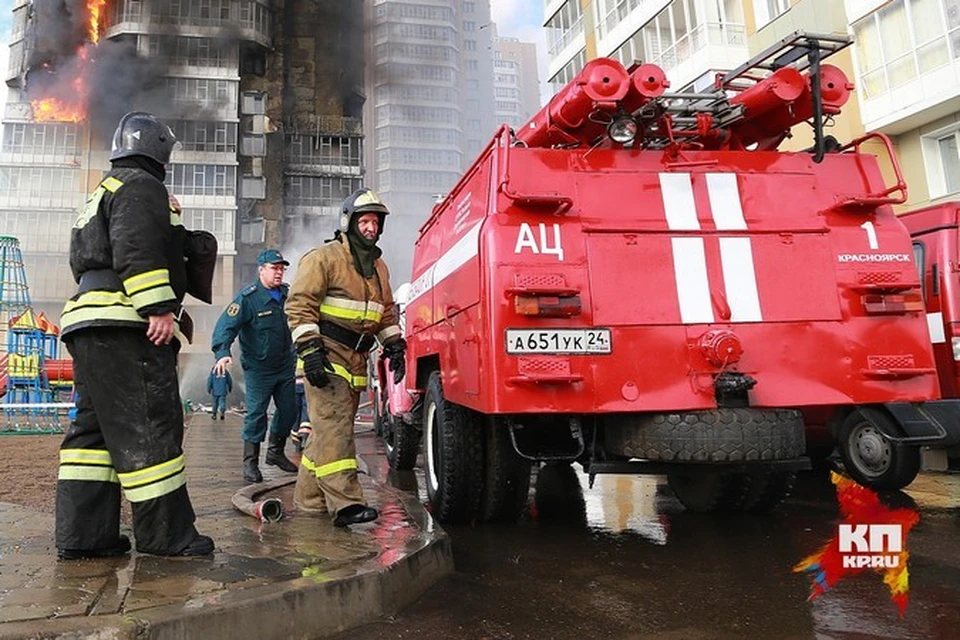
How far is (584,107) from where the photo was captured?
3.68 meters

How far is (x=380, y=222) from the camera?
3.99 meters

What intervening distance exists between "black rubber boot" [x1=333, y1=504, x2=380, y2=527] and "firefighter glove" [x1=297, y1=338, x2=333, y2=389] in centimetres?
63

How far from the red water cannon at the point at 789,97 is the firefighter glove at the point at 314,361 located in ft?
8.77

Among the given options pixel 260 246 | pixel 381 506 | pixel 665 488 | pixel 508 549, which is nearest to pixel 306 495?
pixel 381 506

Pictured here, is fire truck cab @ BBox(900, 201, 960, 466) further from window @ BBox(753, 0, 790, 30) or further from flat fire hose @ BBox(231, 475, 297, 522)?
window @ BBox(753, 0, 790, 30)

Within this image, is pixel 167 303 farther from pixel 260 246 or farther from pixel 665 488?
pixel 260 246

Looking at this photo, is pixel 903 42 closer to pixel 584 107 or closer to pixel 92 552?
pixel 584 107

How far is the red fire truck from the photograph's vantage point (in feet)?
10.6

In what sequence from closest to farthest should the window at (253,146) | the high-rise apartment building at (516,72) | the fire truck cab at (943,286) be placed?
the fire truck cab at (943,286) → the window at (253,146) → the high-rise apartment building at (516,72)

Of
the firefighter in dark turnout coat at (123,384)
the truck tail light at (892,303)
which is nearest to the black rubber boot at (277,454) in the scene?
the firefighter in dark turnout coat at (123,384)

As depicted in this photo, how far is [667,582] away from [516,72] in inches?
3629

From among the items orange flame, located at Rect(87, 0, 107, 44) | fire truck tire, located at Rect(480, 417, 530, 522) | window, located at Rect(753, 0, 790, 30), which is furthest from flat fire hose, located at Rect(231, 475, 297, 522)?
orange flame, located at Rect(87, 0, 107, 44)

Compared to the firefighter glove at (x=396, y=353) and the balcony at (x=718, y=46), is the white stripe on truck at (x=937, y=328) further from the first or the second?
the balcony at (x=718, y=46)

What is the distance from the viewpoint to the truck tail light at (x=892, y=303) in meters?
3.43
